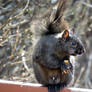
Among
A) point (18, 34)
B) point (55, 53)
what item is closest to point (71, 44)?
point (55, 53)

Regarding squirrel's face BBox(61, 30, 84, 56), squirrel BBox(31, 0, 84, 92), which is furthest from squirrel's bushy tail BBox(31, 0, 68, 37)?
squirrel's face BBox(61, 30, 84, 56)

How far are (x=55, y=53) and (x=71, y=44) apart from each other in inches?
8.6

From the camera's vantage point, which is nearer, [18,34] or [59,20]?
[59,20]

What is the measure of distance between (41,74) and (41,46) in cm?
29

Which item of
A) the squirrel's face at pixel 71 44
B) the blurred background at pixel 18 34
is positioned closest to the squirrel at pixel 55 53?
the squirrel's face at pixel 71 44

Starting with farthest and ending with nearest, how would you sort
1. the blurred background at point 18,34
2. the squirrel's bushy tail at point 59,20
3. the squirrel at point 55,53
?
1. the blurred background at point 18,34
2. the squirrel's bushy tail at point 59,20
3. the squirrel at point 55,53

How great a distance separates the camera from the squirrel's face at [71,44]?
8.52 ft

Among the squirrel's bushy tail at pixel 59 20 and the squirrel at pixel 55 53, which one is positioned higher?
the squirrel's bushy tail at pixel 59 20

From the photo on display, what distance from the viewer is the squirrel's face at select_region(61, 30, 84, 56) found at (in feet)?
8.52

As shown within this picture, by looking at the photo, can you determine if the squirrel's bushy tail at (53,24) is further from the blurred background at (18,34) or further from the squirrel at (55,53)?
the blurred background at (18,34)

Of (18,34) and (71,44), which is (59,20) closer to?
(71,44)

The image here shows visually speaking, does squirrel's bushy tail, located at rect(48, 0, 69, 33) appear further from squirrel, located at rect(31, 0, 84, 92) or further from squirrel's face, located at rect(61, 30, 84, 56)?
squirrel's face, located at rect(61, 30, 84, 56)

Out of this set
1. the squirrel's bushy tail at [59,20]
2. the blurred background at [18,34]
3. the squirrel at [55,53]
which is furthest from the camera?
the blurred background at [18,34]

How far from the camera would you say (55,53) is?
8.48 ft
